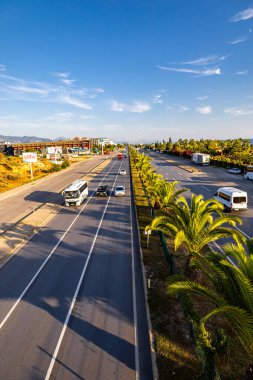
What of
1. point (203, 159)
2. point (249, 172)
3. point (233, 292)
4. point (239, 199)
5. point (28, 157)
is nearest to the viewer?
point (233, 292)

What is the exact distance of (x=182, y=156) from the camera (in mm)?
114500

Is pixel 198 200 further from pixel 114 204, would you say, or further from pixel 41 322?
pixel 114 204

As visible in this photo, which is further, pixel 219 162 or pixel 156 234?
pixel 219 162

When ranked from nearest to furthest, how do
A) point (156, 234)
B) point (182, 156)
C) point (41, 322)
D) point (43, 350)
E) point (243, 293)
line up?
point (243, 293)
point (43, 350)
point (41, 322)
point (156, 234)
point (182, 156)

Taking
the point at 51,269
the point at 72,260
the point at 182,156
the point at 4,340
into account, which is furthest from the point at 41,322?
the point at 182,156

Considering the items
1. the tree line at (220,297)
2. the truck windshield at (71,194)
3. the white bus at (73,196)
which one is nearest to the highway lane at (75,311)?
the tree line at (220,297)

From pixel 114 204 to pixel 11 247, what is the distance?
16093 mm

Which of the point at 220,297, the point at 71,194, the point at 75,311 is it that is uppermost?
the point at 220,297

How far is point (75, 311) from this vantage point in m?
13.0

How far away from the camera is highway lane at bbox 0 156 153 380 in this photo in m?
9.91

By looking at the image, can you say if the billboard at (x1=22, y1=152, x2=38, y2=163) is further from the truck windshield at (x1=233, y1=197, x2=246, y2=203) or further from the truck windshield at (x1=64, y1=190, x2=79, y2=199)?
the truck windshield at (x1=233, y1=197, x2=246, y2=203)

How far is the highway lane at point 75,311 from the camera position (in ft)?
32.5

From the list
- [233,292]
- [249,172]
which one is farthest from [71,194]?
[249,172]

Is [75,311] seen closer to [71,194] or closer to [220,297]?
[220,297]
